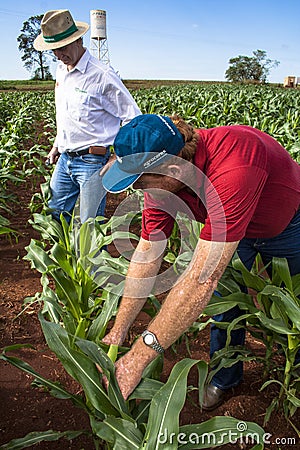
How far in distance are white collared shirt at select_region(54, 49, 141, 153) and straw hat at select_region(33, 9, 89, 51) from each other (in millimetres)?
172

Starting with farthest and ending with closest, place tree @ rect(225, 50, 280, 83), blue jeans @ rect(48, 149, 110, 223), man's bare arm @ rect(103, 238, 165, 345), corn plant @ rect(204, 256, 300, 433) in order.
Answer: tree @ rect(225, 50, 280, 83), blue jeans @ rect(48, 149, 110, 223), corn plant @ rect(204, 256, 300, 433), man's bare arm @ rect(103, 238, 165, 345)

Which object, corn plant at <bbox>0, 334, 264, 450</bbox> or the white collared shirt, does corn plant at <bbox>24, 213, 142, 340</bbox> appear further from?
the white collared shirt

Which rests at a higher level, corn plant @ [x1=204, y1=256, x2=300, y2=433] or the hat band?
the hat band

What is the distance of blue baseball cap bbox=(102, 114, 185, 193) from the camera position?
1.50m

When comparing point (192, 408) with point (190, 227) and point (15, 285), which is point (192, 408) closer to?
point (190, 227)

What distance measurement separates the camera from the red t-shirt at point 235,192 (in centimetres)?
153

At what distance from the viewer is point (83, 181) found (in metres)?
3.35

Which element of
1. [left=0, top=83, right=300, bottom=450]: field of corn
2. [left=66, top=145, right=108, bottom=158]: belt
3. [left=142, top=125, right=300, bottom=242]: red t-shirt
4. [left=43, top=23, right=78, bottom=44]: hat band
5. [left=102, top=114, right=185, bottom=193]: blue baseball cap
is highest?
Result: [left=43, top=23, right=78, bottom=44]: hat band

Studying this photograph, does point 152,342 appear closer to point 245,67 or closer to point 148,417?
point 148,417

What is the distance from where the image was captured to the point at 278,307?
215 cm

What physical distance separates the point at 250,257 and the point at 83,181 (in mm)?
1540

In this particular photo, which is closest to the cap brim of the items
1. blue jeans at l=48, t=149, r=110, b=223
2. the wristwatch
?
the wristwatch

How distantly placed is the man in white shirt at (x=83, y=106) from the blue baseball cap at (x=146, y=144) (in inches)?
69.9

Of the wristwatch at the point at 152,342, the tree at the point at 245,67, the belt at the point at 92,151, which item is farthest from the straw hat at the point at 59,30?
the tree at the point at 245,67
